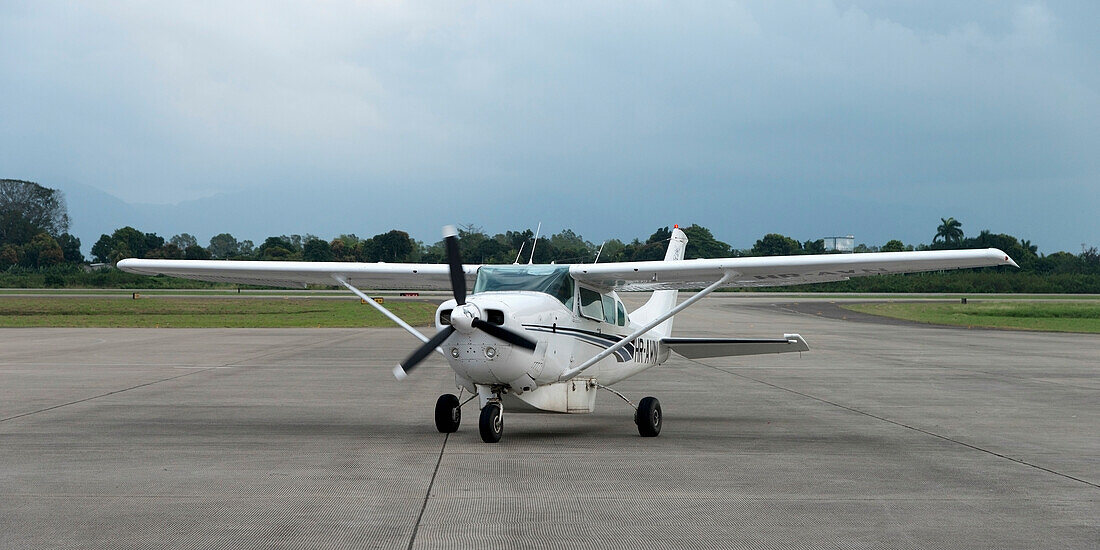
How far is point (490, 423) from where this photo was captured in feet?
33.3

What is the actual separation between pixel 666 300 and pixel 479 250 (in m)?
55.6

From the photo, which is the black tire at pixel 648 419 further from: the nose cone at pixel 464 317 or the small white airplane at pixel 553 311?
the nose cone at pixel 464 317

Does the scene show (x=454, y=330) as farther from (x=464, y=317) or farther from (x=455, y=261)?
(x=455, y=261)

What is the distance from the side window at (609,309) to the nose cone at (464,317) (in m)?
3.12

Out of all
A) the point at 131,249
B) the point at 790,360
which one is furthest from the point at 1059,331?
the point at 131,249

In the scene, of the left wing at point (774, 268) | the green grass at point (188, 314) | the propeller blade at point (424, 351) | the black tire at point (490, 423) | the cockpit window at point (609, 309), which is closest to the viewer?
the propeller blade at point (424, 351)

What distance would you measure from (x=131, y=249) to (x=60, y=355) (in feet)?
345

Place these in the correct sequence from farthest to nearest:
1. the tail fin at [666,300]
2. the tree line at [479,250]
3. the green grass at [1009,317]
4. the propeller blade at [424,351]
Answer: the tree line at [479,250] < the green grass at [1009,317] < the tail fin at [666,300] < the propeller blade at [424,351]

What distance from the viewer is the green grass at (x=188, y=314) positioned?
37344mm

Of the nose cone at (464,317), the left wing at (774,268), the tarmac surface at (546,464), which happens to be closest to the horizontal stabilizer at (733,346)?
the left wing at (774,268)

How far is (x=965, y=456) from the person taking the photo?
32.0ft

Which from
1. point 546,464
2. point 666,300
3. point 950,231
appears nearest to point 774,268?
point 666,300

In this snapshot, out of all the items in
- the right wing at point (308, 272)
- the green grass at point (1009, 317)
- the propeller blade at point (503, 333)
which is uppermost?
the right wing at point (308, 272)

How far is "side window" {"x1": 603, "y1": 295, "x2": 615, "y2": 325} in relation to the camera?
12328mm
